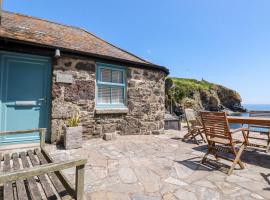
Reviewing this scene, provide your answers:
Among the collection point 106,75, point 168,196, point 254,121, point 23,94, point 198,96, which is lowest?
point 168,196

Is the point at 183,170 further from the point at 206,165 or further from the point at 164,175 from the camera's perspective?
the point at 206,165

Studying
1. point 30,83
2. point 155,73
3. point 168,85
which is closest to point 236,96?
point 168,85

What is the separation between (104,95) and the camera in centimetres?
638

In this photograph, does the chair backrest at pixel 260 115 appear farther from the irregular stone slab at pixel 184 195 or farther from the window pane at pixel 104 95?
the window pane at pixel 104 95

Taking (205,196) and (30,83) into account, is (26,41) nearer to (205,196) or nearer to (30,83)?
(30,83)

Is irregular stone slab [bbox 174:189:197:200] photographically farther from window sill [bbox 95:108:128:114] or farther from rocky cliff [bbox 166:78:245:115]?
rocky cliff [bbox 166:78:245:115]

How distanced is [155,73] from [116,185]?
5498 mm

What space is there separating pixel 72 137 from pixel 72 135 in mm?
54

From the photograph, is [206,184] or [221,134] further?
[221,134]

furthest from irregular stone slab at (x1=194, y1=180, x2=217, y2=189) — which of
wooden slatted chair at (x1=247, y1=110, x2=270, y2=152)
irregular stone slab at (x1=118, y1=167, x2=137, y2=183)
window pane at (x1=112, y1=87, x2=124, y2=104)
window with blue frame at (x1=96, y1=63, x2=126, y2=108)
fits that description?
window pane at (x1=112, y1=87, x2=124, y2=104)

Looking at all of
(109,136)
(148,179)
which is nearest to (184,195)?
(148,179)

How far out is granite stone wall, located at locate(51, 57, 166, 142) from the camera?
5344mm

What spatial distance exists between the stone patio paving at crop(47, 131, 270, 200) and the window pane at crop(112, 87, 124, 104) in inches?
79.3

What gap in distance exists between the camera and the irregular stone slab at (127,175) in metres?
3.06
